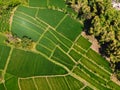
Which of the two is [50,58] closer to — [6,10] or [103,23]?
[6,10]

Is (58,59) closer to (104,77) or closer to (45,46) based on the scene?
(45,46)

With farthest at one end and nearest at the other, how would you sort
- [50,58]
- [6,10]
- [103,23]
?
[103,23] < [6,10] < [50,58]

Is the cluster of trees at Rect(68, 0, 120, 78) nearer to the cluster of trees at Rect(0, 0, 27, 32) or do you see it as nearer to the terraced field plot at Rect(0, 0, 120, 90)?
the terraced field plot at Rect(0, 0, 120, 90)

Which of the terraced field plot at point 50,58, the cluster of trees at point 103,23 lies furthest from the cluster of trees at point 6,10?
the cluster of trees at point 103,23

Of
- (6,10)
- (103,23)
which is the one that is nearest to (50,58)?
(6,10)

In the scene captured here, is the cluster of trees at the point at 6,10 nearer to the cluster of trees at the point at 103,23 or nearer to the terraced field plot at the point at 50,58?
the terraced field plot at the point at 50,58

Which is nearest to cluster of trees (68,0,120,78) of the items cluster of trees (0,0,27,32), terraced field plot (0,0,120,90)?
terraced field plot (0,0,120,90)
